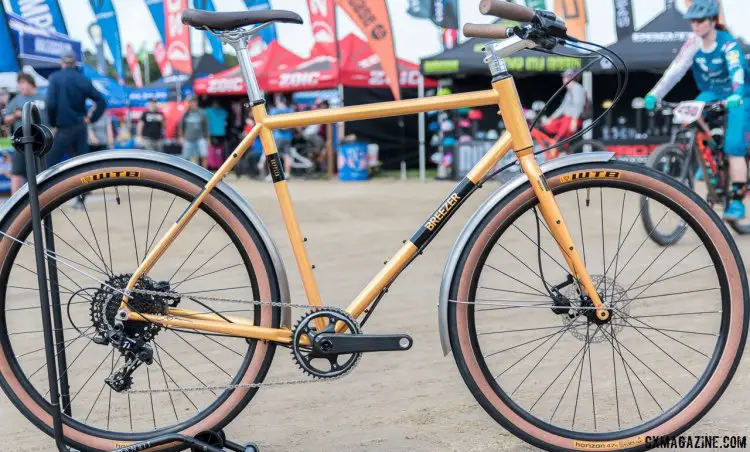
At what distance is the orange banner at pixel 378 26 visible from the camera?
1589 cm

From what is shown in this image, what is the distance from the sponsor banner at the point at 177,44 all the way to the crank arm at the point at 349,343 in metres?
22.5

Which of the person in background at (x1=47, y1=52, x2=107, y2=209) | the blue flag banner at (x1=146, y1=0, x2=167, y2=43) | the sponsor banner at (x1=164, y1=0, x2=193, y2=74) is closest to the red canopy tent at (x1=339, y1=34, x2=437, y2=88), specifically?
the sponsor banner at (x1=164, y1=0, x2=193, y2=74)

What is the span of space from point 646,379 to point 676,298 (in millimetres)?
1615

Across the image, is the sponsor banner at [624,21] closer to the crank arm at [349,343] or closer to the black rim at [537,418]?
the black rim at [537,418]

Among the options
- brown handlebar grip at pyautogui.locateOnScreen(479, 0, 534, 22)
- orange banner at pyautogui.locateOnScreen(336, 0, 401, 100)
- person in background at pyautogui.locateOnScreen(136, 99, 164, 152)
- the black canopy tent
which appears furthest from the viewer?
person in background at pyautogui.locateOnScreen(136, 99, 164, 152)

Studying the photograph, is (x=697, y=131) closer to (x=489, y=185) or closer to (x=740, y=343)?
(x=740, y=343)

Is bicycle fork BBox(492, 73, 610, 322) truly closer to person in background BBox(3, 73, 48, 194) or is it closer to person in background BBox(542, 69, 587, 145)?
person in background BBox(3, 73, 48, 194)

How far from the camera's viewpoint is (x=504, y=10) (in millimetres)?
2680

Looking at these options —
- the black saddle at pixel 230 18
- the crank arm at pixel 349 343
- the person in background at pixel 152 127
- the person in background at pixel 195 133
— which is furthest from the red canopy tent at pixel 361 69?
the crank arm at pixel 349 343

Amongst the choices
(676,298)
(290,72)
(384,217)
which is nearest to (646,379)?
(676,298)

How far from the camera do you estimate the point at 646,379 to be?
3746 millimetres

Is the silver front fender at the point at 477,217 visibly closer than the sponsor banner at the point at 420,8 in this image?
Yes

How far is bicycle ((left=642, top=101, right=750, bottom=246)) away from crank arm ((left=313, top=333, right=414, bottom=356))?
4819 mm

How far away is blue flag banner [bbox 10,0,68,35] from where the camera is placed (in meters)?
15.2
